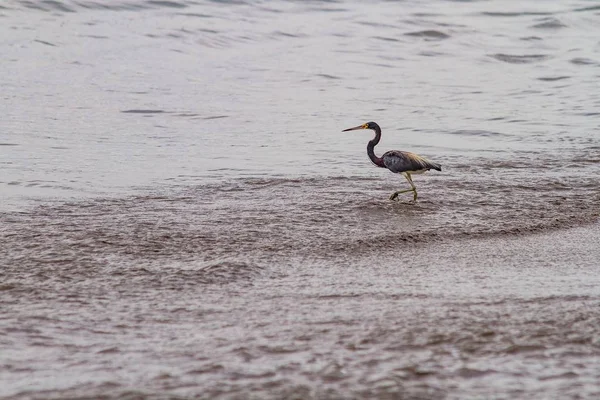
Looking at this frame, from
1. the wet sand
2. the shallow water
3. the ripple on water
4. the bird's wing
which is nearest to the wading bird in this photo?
the bird's wing

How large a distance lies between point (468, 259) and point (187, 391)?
9.22 feet

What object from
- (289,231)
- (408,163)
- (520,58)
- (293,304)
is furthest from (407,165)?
(520,58)

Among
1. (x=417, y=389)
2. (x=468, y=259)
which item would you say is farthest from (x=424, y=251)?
(x=417, y=389)

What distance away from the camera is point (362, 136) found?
12.6m

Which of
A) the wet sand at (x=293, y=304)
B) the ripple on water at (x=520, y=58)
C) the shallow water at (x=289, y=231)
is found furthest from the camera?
the ripple on water at (x=520, y=58)

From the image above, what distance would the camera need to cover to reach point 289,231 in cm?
735

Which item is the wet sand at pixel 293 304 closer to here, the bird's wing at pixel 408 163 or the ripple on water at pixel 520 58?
the bird's wing at pixel 408 163

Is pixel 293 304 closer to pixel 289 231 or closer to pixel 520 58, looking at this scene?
pixel 289 231

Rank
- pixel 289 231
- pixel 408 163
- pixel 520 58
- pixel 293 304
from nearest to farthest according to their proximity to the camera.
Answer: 1. pixel 293 304
2. pixel 289 231
3. pixel 408 163
4. pixel 520 58

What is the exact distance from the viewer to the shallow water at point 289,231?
4617mm

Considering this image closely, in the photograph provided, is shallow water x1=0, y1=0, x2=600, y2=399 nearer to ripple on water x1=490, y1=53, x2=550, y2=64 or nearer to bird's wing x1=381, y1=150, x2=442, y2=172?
bird's wing x1=381, y1=150, x2=442, y2=172

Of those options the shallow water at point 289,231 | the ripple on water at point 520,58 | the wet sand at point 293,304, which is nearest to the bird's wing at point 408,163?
the shallow water at point 289,231

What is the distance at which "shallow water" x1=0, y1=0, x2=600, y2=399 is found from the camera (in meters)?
4.62

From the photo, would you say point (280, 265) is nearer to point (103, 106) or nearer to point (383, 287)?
point (383, 287)
